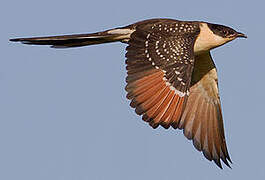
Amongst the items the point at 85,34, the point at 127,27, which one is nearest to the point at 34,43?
the point at 85,34

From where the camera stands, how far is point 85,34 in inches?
424

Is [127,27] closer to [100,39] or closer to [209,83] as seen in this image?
[100,39]

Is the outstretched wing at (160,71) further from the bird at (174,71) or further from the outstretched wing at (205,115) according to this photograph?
the outstretched wing at (205,115)

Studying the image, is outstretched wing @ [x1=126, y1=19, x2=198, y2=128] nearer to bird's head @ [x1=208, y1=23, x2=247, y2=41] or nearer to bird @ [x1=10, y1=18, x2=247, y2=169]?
bird @ [x1=10, y1=18, x2=247, y2=169]

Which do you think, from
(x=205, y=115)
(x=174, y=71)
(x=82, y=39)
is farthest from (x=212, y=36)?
(x=82, y=39)

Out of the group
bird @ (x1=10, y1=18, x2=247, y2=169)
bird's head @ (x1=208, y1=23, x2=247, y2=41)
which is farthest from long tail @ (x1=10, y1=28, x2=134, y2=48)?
bird's head @ (x1=208, y1=23, x2=247, y2=41)

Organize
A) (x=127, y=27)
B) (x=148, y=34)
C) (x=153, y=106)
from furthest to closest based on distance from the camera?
(x=127, y=27) → (x=148, y=34) → (x=153, y=106)

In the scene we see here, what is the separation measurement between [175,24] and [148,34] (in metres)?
0.55

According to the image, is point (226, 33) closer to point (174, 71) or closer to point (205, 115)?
point (205, 115)

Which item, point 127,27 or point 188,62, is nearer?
point 188,62

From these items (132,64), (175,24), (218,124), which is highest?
(175,24)

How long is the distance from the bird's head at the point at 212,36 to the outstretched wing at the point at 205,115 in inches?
23.5

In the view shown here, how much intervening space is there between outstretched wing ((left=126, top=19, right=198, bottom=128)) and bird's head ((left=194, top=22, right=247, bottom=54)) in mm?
512

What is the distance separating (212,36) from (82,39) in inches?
84.8
